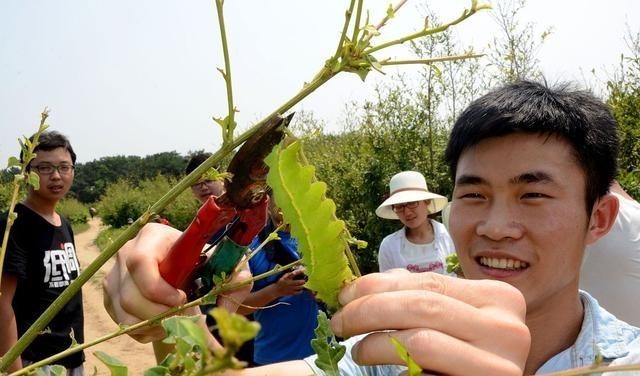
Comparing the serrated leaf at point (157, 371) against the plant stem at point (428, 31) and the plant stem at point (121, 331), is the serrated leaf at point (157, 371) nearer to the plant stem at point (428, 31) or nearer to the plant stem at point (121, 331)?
the plant stem at point (121, 331)

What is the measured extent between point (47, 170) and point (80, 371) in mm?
1285

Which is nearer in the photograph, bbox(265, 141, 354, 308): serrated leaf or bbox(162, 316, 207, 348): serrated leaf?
bbox(162, 316, 207, 348): serrated leaf

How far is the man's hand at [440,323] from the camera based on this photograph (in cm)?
61

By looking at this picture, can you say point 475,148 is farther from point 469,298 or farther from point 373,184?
point 373,184

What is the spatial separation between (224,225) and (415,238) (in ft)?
12.1

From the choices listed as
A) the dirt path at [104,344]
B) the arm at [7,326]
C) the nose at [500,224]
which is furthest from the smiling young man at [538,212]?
the dirt path at [104,344]

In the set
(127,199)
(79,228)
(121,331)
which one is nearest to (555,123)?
(121,331)

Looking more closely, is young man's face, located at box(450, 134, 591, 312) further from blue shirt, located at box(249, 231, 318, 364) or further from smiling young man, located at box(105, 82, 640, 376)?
blue shirt, located at box(249, 231, 318, 364)

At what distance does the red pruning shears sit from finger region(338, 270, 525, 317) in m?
0.19

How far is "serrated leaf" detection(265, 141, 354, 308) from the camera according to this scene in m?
0.55

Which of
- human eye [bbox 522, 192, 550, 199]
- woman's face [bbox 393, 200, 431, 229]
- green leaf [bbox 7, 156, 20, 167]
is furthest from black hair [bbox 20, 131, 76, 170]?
human eye [bbox 522, 192, 550, 199]

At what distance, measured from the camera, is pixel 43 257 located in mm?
3340

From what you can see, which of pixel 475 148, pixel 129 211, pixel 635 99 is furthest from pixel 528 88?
pixel 129 211

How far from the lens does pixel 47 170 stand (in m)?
3.30
